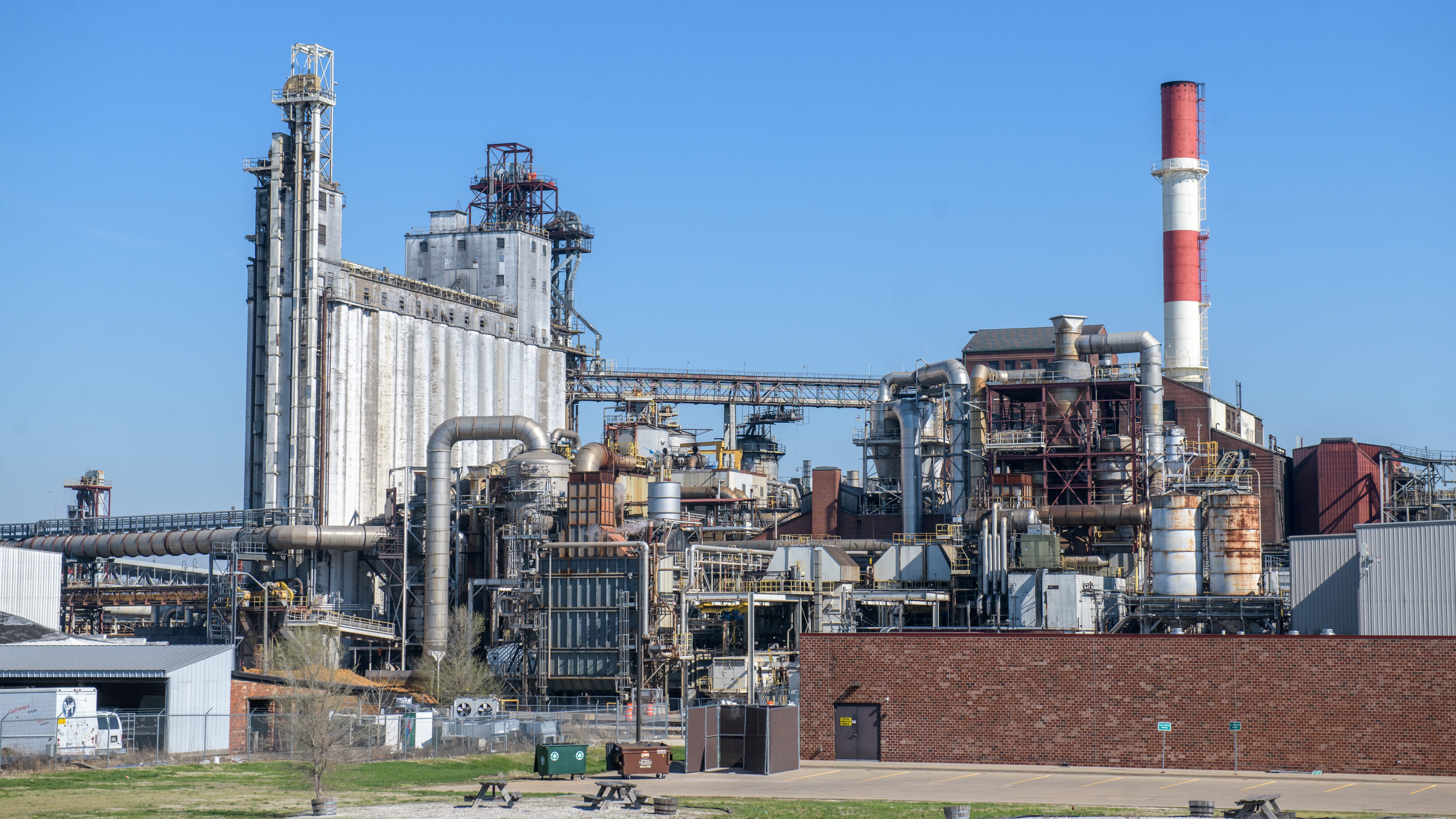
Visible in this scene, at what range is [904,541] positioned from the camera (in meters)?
76.1

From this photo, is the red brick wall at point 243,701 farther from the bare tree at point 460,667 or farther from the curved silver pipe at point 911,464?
the curved silver pipe at point 911,464

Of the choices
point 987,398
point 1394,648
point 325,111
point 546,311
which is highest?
point 325,111

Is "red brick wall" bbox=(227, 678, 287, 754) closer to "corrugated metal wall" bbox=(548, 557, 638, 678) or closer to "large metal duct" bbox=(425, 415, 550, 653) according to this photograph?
"corrugated metal wall" bbox=(548, 557, 638, 678)

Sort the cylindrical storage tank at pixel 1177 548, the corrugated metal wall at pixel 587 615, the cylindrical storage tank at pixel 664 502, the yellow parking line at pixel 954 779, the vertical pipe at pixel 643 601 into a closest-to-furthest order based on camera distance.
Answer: the yellow parking line at pixel 954 779, the cylindrical storage tank at pixel 1177 548, the vertical pipe at pixel 643 601, the corrugated metal wall at pixel 587 615, the cylindrical storage tank at pixel 664 502

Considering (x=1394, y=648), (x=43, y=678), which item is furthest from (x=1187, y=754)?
(x=43, y=678)

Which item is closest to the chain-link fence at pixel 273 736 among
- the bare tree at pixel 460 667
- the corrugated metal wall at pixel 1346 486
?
the bare tree at pixel 460 667

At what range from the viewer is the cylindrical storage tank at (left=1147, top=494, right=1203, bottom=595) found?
2484 inches

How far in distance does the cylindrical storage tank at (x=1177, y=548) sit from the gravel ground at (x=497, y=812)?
34612mm

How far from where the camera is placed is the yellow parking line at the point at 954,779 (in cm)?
3900

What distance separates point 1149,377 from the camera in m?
75.8

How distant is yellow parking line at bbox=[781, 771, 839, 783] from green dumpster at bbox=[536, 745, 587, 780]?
4986 mm

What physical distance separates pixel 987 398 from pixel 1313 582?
26.6 metres

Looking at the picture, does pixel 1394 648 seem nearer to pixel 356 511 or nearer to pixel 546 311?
pixel 356 511

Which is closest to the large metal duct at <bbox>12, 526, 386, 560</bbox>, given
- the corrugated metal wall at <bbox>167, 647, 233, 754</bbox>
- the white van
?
the corrugated metal wall at <bbox>167, 647, 233, 754</bbox>
